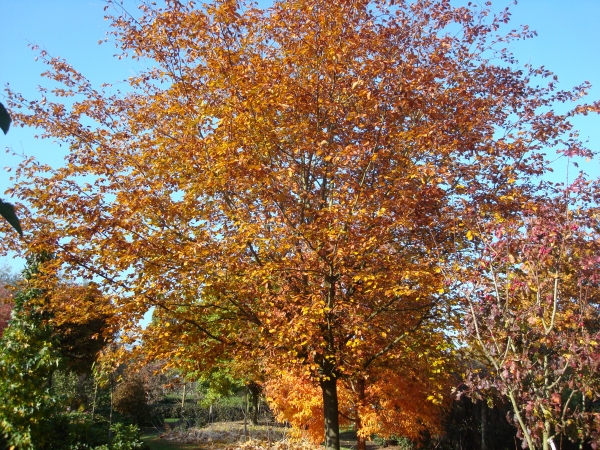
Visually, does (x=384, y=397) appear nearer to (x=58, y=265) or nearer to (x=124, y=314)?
(x=124, y=314)

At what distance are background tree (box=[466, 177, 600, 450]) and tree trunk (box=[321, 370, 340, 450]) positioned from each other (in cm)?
382

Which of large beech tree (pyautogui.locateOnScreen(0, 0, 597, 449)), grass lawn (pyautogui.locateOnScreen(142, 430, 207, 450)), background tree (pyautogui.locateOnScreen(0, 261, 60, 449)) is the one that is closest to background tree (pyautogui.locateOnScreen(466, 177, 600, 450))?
large beech tree (pyautogui.locateOnScreen(0, 0, 597, 449))

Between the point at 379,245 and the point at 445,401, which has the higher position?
the point at 379,245

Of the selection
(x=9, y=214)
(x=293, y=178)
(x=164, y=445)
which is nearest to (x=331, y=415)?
(x=293, y=178)

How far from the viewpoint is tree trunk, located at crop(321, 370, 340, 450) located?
783 centimetres

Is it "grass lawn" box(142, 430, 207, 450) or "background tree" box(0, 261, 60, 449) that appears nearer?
"background tree" box(0, 261, 60, 449)

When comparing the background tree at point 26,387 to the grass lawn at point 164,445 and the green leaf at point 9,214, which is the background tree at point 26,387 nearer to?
the green leaf at point 9,214

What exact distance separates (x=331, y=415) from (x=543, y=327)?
15.6 ft

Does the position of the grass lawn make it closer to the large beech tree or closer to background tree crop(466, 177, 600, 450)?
the large beech tree

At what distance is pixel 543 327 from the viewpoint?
4.34 meters

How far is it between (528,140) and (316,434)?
833 cm

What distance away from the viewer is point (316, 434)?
11.6 m

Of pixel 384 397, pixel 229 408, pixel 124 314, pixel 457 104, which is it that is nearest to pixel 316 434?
pixel 384 397

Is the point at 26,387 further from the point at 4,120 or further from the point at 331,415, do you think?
the point at 4,120
